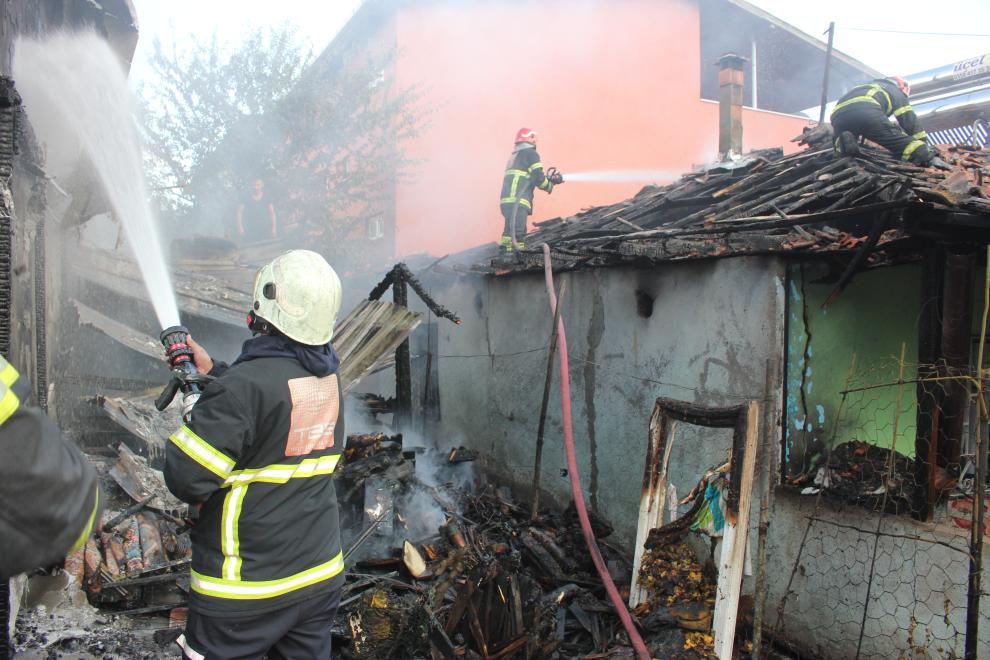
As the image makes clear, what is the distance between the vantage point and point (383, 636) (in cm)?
441

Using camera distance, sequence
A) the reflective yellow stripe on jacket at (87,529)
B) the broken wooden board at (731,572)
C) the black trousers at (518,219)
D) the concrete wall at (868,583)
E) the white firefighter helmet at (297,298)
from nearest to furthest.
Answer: the reflective yellow stripe on jacket at (87,529) → the white firefighter helmet at (297,298) → the broken wooden board at (731,572) → the concrete wall at (868,583) → the black trousers at (518,219)

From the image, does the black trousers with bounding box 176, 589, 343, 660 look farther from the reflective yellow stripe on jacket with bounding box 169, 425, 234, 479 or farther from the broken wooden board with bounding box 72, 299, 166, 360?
the broken wooden board with bounding box 72, 299, 166, 360

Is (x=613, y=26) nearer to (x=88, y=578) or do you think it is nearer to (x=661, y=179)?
(x=661, y=179)

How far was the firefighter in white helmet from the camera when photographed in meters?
2.31

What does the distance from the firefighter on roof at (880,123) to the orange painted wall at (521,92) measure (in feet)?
32.8

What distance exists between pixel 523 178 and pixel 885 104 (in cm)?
488

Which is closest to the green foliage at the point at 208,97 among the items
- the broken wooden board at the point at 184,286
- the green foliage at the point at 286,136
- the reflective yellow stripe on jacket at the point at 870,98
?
the green foliage at the point at 286,136

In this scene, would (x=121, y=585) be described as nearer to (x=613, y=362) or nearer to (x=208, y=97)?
(x=613, y=362)

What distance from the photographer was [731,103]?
10.5 meters

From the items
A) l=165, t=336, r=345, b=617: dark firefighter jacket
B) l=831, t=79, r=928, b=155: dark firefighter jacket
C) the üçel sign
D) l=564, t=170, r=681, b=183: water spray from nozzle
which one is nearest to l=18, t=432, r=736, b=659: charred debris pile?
l=165, t=336, r=345, b=617: dark firefighter jacket

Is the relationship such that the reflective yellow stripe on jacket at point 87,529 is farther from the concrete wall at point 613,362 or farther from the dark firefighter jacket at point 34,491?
the concrete wall at point 613,362

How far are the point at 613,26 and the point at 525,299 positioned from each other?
1090 cm

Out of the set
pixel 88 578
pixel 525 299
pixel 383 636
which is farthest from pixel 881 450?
pixel 88 578

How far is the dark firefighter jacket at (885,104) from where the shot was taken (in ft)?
20.9
